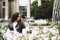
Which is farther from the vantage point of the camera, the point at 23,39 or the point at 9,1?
the point at 9,1

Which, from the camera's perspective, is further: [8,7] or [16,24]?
[8,7]

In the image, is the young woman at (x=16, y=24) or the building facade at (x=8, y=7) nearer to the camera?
the young woman at (x=16, y=24)

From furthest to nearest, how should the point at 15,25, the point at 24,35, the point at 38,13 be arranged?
the point at 38,13, the point at 15,25, the point at 24,35

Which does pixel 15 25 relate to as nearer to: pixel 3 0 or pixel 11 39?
pixel 11 39

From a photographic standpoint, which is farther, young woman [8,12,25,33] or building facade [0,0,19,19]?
building facade [0,0,19,19]

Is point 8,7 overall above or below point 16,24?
below

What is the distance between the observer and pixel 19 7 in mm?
54219

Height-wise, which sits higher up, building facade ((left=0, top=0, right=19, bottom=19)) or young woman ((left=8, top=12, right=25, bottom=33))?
young woman ((left=8, top=12, right=25, bottom=33))

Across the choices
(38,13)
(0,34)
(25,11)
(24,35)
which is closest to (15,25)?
(0,34)

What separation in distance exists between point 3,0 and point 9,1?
1.44 metres

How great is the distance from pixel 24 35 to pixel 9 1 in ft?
169

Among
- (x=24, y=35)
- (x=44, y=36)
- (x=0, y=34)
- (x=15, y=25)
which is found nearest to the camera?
(x=44, y=36)

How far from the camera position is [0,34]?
3.47 m

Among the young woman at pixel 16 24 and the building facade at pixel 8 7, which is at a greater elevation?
the young woman at pixel 16 24
